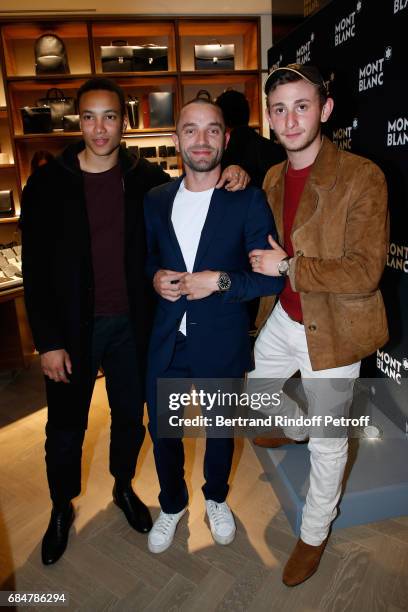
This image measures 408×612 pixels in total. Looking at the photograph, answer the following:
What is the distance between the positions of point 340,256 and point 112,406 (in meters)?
1.17

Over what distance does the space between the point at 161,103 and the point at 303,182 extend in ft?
9.58

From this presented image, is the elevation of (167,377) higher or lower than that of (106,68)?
lower

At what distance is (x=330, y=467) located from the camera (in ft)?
5.47

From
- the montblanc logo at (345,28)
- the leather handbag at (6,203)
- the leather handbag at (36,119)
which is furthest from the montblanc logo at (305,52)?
the leather handbag at (6,203)

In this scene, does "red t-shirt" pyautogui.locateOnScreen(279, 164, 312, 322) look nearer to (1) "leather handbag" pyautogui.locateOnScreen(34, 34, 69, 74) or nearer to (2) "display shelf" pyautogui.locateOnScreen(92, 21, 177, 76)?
(2) "display shelf" pyautogui.locateOnScreen(92, 21, 177, 76)

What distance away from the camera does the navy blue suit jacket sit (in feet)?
5.29

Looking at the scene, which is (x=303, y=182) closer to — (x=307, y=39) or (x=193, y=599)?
(x=193, y=599)

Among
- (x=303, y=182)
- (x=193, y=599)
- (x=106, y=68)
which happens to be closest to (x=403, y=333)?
(x=303, y=182)

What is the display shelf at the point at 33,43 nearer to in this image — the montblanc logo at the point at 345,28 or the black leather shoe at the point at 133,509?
the montblanc logo at the point at 345,28

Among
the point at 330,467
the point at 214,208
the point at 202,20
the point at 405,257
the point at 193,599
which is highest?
the point at 202,20

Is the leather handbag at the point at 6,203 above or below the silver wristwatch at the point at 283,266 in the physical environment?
above

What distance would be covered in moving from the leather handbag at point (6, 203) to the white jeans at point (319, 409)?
311 centimetres

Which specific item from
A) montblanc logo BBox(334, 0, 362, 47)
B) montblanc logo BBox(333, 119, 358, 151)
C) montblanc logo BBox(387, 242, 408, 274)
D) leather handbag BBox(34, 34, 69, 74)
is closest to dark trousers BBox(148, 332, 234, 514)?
montblanc logo BBox(387, 242, 408, 274)

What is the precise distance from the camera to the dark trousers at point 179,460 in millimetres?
1748
